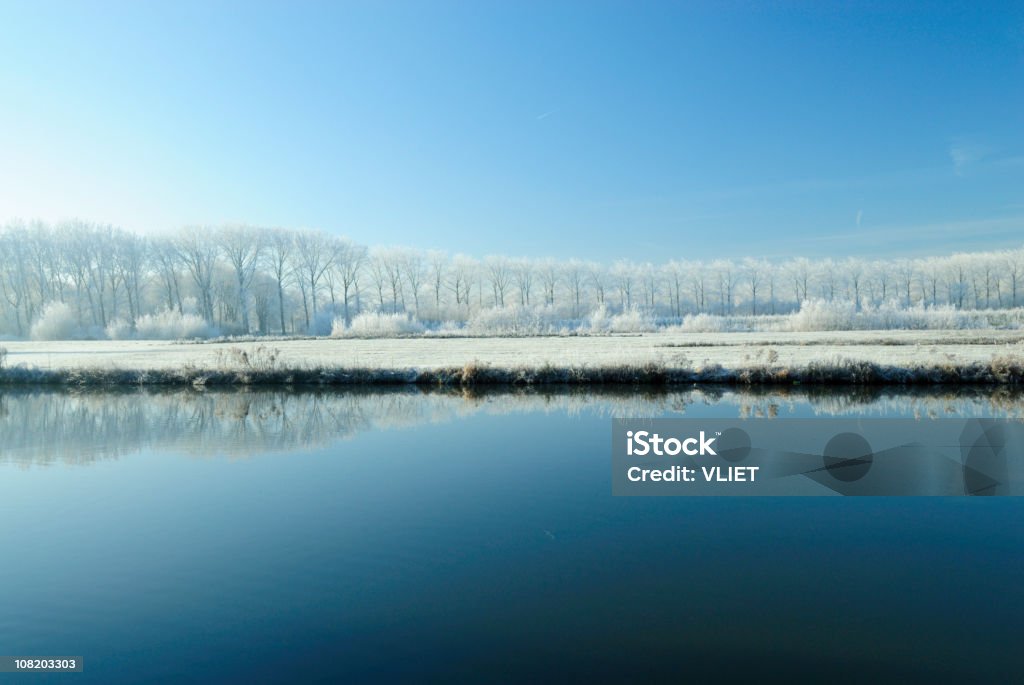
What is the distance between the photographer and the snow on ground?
19.9m

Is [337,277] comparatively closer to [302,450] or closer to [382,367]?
[382,367]

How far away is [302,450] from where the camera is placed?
11.4 meters

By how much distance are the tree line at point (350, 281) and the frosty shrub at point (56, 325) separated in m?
2.86

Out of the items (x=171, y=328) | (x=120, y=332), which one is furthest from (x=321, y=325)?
(x=120, y=332)

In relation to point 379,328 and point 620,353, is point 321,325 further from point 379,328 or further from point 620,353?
point 620,353

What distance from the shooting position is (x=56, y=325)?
1710 inches

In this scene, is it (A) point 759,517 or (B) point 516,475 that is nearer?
(A) point 759,517

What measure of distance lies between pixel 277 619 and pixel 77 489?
5.71m

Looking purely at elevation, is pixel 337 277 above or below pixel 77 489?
above

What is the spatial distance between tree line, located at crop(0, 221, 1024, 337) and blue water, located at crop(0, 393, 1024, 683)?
39.6 m

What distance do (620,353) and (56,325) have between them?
39.9m

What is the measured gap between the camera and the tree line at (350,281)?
50.5m

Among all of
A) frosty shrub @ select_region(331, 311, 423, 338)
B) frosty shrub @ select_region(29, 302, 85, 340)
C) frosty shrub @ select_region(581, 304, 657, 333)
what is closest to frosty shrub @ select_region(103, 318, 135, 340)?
frosty shrub @ select_region(29, 302, 85, 340)

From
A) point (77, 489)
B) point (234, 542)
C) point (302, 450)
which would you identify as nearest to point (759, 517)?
point (234, 542)
